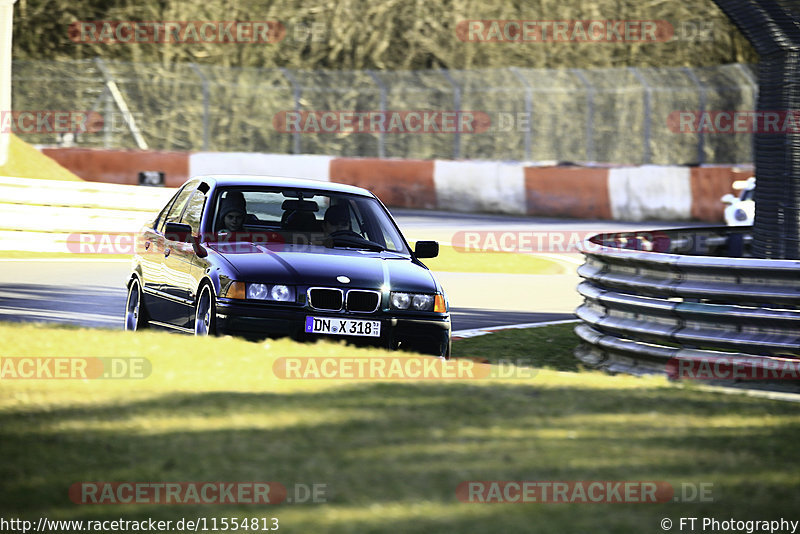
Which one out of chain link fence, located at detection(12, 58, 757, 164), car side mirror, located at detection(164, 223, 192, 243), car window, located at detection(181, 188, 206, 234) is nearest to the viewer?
car side mirror, located at detection(164, 223, 192, 243)

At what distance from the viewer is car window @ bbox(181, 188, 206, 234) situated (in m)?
10.2

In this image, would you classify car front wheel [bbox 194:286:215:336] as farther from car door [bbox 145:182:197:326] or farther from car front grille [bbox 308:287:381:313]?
car front grille [bbox 308:287:381:313]

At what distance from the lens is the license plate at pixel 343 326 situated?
Result: 890 cm

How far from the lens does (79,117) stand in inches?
1510

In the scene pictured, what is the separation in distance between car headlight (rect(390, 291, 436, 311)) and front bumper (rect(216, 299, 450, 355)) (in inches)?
2.5

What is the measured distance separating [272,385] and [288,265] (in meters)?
2.16

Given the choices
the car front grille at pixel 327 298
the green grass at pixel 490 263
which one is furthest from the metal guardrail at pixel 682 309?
the green grass at pixel 490 263

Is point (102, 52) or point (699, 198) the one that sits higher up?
point (102, 52)

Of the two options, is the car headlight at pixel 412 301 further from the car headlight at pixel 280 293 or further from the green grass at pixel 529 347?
the green grass at pixel 529 347

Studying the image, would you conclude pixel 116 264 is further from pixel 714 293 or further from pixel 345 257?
pixel 714 293

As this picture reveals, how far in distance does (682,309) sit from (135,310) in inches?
166

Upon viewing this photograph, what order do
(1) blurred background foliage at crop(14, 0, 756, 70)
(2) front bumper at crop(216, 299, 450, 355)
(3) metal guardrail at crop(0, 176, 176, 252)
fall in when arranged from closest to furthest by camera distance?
(2) front bumper at crop(216, 299, 450, 355) < (3) metal guardrail at crop(0, 176, 176, 252) < (1) blurred background foliage at crop(14, 0, 756, 70)

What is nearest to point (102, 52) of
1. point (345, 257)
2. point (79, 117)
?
point (79, 117)

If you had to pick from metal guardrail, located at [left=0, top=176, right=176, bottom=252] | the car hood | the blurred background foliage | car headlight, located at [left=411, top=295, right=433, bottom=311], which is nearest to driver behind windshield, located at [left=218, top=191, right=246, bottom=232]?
the car hood
